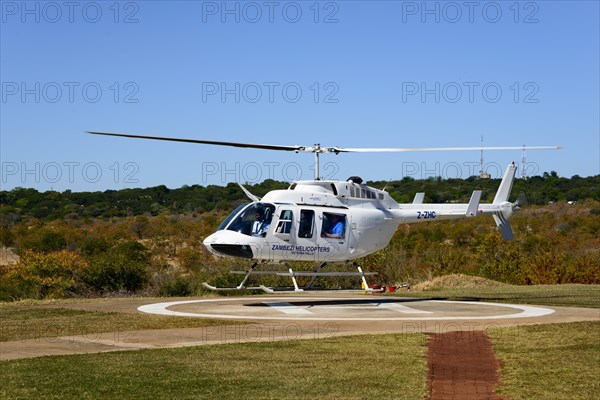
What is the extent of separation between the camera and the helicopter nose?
23.3 meters

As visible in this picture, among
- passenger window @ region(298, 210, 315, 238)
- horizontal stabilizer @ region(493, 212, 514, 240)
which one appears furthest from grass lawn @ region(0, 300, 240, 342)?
horizontal stabilizer @ region(493, 212, 514, 240)

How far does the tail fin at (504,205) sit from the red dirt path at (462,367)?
32.4 ft

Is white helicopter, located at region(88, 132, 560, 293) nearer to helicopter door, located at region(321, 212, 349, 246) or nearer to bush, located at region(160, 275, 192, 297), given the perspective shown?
helicopter door, located at region(321, 212, 349, 246)

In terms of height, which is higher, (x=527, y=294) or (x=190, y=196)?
(x=190, y=196)

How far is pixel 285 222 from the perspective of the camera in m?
24.1

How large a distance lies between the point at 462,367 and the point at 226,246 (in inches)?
390

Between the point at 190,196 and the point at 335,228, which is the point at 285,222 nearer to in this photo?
the point at 335,228

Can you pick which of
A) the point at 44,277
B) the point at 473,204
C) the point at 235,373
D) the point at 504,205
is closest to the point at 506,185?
the point at 504,205

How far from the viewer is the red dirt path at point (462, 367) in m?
12.7

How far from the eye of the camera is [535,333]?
18.6 m

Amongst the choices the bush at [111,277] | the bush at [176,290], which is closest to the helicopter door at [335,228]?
the bush at [176,290]

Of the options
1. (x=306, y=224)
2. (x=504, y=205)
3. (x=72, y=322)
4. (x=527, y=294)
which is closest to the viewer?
(x=72, y=322)

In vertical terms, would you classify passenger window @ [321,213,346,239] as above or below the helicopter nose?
above

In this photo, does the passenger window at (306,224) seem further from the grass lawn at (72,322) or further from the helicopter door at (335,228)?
the grass lawn at (72,322)
